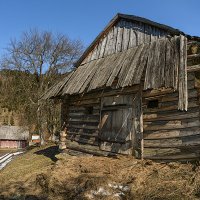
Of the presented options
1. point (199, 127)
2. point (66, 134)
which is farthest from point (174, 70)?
point (66, 134)

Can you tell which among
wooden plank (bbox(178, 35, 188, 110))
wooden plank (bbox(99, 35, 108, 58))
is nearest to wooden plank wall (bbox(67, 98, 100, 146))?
wooden plank (bbox(99, 35, 108, 58))

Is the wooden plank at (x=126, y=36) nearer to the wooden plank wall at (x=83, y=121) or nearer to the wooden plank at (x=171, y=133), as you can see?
the wooden plank wall at (x=83, y=121)

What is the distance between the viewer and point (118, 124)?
1095 centimetres

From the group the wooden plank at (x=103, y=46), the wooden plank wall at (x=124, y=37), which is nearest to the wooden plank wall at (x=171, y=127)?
the wooden plank wall at (x=124, y=37)

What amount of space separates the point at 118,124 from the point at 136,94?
142 centimetres

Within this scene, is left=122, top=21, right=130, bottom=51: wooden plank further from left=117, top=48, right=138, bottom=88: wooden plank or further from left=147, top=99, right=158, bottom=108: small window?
left=147, top=99, right=158, bottom=108: small window

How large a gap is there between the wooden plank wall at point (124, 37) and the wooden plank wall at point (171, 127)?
114 inches

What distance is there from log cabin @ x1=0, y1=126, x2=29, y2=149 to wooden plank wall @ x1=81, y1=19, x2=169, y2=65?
31197 millimetres

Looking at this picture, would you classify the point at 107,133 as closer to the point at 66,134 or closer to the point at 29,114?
the point at 66,134

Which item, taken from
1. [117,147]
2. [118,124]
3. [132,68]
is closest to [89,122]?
[118,124]

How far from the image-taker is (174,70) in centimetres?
896

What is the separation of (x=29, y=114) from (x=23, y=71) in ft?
32.7

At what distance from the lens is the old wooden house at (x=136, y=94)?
8.91m

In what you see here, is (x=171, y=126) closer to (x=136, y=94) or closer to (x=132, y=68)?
(x=136, y=94)
